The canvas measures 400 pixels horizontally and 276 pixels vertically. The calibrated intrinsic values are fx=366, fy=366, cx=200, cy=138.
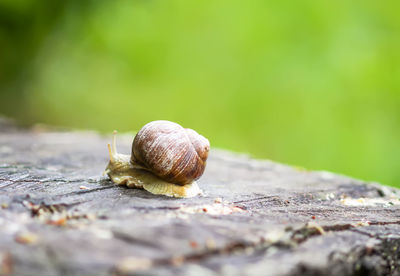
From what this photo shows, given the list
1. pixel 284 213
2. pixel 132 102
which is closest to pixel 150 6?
pixel 132 102

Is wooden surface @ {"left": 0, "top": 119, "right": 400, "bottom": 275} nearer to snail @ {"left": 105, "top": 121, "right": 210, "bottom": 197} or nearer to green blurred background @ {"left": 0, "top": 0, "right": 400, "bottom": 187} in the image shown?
snail @ {"left": 105, "top": 121, "right": 210, "bottom": 197}

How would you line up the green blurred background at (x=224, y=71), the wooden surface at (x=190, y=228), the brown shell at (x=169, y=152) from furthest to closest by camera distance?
the green blurred background at (x=224, y=71)
the brown shell at (x=169, y=152)
the wooden surface at (x=190, y=228)

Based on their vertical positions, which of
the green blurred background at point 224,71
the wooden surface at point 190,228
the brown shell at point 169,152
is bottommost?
the wooden surface at point 190,228

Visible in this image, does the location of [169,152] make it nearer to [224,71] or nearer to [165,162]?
[165,162]

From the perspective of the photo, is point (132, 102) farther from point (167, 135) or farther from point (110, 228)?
point (110, 228)

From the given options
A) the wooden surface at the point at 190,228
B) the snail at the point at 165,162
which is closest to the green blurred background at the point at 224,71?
the wooden surface at the point at 190,228

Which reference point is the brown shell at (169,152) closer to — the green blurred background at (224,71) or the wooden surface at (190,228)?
the wooden surface at (190,228)

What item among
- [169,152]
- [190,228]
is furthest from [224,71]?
[190,228]

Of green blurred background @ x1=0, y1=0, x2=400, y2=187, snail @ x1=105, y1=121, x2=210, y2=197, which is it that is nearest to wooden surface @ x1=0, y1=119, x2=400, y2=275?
snail @ x1=105, y1=121, x2=210, y2=197
